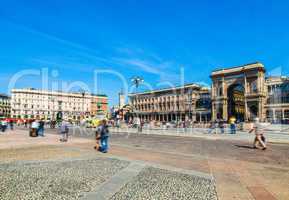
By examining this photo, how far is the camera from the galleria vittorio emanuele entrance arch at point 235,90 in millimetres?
86062

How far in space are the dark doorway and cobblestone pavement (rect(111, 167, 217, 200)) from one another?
89735mm

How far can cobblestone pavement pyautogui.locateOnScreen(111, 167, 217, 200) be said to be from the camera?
208 inches

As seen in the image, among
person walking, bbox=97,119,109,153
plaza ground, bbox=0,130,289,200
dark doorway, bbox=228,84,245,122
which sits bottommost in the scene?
plaza ground, bbox=0,130,289,200

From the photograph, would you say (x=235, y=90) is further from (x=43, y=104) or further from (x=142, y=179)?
(x=142, y=179)

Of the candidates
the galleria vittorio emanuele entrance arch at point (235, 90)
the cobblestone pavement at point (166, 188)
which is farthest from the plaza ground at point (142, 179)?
the galleria vittorio emanuele entrance arch at point (235, 90)

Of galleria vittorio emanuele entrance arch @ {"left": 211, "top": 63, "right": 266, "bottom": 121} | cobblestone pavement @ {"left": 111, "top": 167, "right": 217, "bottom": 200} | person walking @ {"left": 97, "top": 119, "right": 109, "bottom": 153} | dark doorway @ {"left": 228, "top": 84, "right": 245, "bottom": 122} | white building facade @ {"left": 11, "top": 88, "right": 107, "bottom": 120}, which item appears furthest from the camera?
white building facade @ {"left": 11, "top": 88, "right": 107, "bottom": 120}

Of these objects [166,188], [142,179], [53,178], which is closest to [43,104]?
[53,178]

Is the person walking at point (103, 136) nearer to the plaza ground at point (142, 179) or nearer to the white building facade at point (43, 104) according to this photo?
the plaza ground at point (142, 179)

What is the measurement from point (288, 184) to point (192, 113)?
10886cm

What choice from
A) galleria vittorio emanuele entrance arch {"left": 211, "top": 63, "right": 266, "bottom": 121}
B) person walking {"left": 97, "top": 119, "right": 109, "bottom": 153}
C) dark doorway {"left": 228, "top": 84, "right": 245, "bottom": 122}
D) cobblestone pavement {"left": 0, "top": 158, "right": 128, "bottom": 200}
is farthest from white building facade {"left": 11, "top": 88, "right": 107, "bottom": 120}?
cobblestone pavement {"left": 0, "top": 158, "right": 128, "bottom": 200}

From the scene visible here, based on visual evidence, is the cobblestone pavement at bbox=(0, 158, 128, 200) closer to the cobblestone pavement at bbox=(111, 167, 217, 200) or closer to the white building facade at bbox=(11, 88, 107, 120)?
the cobblestone pavement at bbox=(111, 167, 217, 200)

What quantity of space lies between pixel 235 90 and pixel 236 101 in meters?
5.29

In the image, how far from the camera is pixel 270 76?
10494cm

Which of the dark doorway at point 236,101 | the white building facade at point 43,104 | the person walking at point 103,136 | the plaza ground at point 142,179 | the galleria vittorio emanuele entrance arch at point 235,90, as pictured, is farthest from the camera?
the white building facade at point 43,104
